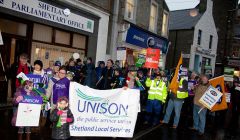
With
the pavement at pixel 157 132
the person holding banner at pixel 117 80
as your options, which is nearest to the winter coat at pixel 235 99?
the pavement at pixel 157 132

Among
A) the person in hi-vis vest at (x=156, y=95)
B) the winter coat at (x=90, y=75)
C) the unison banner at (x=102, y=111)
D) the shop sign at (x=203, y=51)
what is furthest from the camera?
the shop sign at (x=203, y=51)

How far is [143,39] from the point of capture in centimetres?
2159

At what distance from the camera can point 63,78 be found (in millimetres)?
7727

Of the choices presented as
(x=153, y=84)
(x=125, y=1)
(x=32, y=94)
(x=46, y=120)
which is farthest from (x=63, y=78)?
(x=125, y=1)

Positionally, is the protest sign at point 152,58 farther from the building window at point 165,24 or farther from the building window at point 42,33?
the building window at point 165,24

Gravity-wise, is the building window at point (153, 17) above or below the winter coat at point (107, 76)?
above

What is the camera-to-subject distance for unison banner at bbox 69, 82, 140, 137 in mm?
7188

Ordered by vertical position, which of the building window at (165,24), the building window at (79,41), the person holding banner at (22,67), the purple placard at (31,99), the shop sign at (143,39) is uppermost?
the building window at (165,24)

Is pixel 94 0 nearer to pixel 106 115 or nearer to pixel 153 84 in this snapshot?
pixel 153 84

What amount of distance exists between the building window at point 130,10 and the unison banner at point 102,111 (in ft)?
39.3

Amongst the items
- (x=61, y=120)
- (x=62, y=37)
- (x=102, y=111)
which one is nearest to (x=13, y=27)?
(x=62, y=37)

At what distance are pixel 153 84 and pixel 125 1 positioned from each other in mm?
9109

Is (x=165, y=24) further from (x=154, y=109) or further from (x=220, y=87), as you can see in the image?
(x=154, y=109)

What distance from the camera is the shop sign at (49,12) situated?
11457mm
